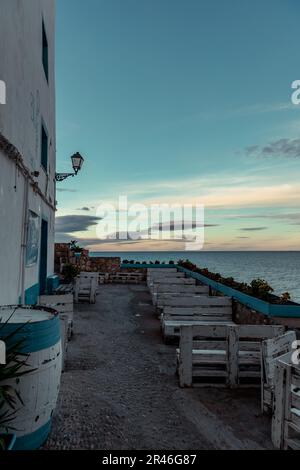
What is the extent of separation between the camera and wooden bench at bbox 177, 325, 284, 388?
16.5 feet

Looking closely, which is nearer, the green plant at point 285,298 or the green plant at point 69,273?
the green plant at point 285,298

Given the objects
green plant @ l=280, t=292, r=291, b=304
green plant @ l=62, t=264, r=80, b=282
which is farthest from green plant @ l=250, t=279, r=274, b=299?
green plant @ l=62, t=264, r=80, b=282

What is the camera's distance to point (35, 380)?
308 cm

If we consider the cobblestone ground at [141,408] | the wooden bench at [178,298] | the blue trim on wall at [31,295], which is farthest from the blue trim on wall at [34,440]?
the wooden bench at [178,298]

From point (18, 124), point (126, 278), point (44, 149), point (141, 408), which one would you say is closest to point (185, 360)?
point (141, 408)

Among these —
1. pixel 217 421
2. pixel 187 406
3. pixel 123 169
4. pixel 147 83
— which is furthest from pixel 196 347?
pixel 123 169

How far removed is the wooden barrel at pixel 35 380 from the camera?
9.93 feet

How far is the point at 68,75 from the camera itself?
52.3 feet

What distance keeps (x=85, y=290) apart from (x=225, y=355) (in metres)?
8.72

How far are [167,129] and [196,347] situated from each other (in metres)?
19.0

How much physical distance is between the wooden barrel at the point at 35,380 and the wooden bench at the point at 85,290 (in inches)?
370

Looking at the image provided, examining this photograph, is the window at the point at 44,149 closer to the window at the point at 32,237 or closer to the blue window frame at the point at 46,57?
the blue window frame at the point at 46,57

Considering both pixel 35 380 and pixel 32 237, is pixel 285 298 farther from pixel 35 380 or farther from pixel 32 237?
pixel 32 237

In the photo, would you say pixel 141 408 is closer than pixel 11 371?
No
